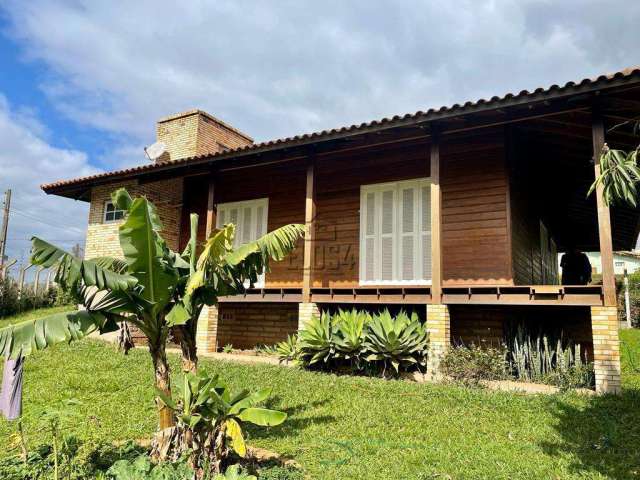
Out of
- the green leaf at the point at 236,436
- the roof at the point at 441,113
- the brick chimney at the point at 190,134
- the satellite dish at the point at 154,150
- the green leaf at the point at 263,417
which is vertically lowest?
the green leaf at the point at 236,436

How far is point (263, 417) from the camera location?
397cm

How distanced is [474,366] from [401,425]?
8.62 ft

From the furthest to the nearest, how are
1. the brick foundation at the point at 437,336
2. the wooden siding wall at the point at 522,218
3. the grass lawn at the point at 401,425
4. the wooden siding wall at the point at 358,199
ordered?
the wooden siding wall at the point at 522,218, the wooden siding wall at the point at 358,199, the brick foundation at the point at 437,336, the grass lawn at the point at 401,425

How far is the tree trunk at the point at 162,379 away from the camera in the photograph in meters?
4.38

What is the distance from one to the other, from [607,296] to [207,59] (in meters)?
11.4

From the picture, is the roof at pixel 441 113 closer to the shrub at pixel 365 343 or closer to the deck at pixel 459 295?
the deck at pixel 459 295

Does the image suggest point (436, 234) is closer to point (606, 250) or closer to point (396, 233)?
point (396, 233)

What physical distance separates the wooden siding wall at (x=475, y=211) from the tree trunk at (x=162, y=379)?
6.44 m

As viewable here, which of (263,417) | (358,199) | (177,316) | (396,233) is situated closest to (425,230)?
(396,233)

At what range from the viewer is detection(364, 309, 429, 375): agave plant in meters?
7.95

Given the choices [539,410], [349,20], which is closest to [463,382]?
[539,410]

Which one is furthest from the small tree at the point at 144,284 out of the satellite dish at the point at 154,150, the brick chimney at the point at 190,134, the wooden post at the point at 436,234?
the brick chimney at the point at 190,134

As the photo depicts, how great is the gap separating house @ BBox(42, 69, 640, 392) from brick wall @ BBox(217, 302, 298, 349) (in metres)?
0.04

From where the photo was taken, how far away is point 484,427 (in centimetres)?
534
